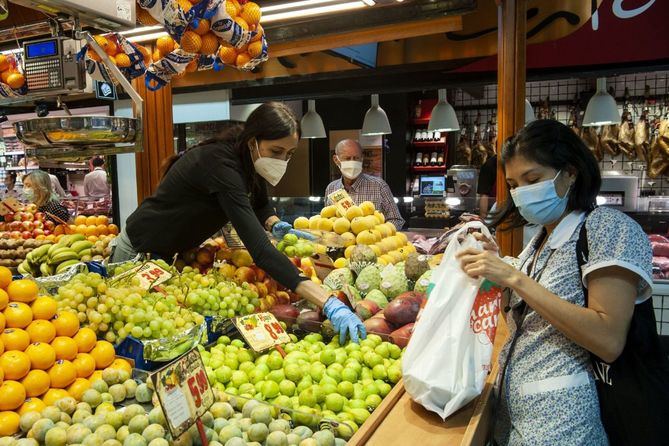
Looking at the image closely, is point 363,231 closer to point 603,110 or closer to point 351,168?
point 351,168

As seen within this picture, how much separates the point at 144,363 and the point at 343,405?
0.67m

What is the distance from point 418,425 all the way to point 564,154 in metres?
0.88

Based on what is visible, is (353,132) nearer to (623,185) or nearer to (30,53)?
(623,185)

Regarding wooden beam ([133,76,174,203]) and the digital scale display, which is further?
wooden beam ([133,76,174,203])

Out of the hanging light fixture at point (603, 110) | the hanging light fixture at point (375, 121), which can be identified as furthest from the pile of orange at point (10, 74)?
the hanging light fixture at point (603, 110)

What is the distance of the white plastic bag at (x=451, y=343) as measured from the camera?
4.90ft

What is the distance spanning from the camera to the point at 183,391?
122 cm

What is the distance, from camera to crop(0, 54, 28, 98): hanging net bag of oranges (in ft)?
10.7

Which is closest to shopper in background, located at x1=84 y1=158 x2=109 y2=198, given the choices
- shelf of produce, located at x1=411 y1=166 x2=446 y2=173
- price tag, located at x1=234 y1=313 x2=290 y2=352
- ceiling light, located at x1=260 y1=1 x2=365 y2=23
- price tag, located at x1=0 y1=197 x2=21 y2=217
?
price tag, located at x1=0 y1=197 x2=21 y2=217

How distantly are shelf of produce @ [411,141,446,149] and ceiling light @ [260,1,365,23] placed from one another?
797 centimetres

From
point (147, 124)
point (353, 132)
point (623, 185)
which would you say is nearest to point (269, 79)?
point (147, 124)

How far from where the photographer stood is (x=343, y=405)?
5.33 ft

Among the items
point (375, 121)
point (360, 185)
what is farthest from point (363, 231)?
point (375, 121)

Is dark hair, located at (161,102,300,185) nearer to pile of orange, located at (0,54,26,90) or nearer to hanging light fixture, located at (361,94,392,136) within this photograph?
pile of orange, located at (0,54,26,90)
